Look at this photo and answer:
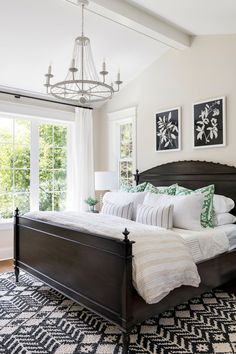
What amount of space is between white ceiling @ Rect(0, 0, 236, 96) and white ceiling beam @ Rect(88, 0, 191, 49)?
0.08 metres

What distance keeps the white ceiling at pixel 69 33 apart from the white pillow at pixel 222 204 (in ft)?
6.31

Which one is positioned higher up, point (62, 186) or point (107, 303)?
point (62, 186)

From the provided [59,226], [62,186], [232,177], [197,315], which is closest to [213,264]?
[197,315]

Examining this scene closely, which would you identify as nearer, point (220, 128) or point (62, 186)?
point (220, 128)

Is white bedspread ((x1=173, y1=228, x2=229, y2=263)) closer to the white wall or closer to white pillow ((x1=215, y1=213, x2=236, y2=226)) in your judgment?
white pillow ((x1=215, y1=213, x2=236, y2=226))

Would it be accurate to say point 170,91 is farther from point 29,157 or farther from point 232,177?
point 29,157

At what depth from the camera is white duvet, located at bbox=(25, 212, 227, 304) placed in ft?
6.82

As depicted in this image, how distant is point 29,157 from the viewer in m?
4.72

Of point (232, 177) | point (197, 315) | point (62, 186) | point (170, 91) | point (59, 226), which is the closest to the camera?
point (197, 315)

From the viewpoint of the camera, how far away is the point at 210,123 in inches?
148

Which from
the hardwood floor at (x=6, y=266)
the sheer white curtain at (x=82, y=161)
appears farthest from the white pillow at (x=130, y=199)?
the hardwood floor at (x=6, y=266)

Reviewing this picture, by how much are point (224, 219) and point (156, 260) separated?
4.70ft

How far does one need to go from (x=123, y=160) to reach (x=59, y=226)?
2572 mm

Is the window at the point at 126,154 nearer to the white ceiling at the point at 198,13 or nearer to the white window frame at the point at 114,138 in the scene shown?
the white window frame at the point at 114,138
